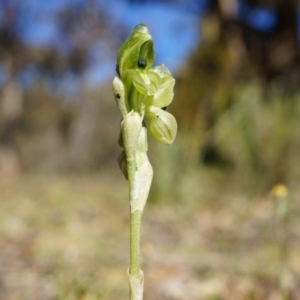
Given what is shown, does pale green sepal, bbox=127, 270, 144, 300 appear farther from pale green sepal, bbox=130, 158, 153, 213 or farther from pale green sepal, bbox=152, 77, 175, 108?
pale green sepal, bbox=152, 77, 175, 108

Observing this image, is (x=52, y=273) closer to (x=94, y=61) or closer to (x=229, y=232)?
(x=229, y=232)

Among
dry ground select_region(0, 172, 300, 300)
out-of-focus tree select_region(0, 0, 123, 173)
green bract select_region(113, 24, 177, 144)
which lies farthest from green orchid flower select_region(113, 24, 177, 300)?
out-of-focus tree select_region(0, 0, 123, 173)

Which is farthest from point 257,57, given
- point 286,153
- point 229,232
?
point 229,232

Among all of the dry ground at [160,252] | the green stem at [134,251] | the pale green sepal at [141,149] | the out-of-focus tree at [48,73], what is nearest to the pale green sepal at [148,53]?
the pale green sepal at [141,149]

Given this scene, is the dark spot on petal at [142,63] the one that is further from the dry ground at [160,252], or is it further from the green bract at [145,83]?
the dry ground at [160,252]

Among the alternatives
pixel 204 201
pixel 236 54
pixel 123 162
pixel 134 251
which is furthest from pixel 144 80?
pixel 236 54
